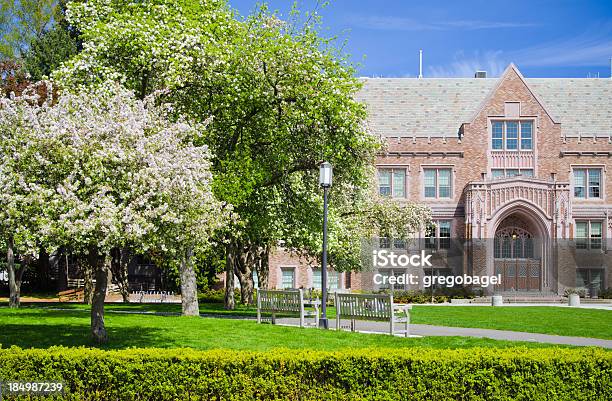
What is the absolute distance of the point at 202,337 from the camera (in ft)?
58.7

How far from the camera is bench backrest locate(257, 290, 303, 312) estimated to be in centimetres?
2130

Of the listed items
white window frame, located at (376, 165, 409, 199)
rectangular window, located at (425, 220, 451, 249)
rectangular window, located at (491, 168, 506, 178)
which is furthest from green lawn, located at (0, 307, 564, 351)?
rectangular window, located at (491, 168, 506, 178)

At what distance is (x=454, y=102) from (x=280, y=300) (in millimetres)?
37808

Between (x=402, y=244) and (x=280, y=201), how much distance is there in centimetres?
2562

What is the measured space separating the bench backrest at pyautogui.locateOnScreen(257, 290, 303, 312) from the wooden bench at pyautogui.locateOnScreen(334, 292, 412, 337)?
1.23m

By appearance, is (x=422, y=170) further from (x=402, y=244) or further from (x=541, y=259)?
(x=541, y=259)

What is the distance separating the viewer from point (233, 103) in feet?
82.9

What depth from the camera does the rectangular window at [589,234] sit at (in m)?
52.4

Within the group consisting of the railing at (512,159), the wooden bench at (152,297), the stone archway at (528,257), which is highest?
the railing at (512,159)

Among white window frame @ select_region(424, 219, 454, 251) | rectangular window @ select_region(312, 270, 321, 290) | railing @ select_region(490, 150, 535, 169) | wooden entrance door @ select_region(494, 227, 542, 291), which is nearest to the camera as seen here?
wooden entrance door @ select_region(494, 227, 542, 291)

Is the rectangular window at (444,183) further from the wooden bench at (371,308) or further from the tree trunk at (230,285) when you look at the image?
the wooden bench at (371,308)

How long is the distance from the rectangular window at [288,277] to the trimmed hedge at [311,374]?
41315 mm

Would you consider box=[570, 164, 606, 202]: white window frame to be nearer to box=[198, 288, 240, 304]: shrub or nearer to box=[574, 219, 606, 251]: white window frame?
box=[574, 219, 606, 251]: white window frame

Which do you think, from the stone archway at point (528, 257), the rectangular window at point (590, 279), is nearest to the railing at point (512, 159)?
the stone archway at point (528, 257)
